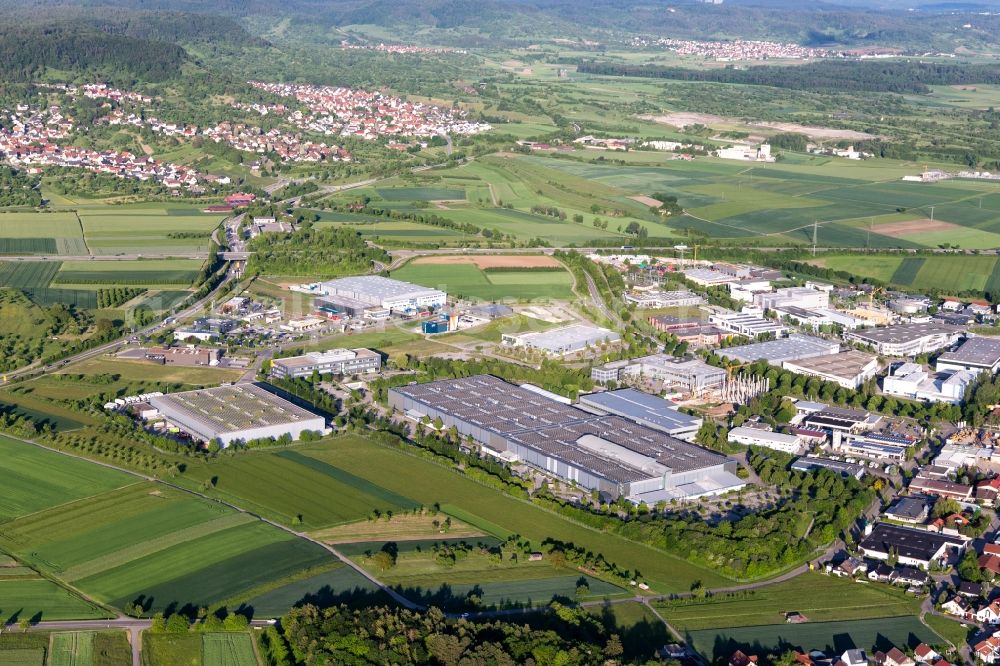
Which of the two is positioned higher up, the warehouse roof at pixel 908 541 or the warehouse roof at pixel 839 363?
the warehouse roof at pixel 839 363

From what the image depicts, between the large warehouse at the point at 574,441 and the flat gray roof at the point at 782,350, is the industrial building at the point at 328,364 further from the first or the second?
the flat gray roof at the point at 782,350

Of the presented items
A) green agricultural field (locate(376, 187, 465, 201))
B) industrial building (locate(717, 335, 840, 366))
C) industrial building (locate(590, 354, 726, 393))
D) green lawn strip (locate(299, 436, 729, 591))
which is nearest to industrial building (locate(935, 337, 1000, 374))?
industrial building (locate(717, 335, 840, 366))

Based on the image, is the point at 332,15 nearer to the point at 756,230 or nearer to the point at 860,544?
the point at 756,230

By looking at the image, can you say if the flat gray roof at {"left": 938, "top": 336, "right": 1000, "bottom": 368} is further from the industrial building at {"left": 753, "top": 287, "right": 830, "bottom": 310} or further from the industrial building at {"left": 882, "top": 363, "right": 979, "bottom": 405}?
the industrial building at {"left": 753, "top": 287, "right": 830, "bottom": 310}

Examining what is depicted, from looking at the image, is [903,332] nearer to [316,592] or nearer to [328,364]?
[328,364]

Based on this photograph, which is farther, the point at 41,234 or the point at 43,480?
the point at 41,234

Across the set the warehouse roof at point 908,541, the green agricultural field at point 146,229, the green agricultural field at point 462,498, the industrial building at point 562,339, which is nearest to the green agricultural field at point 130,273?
the green agricultural field at point 146,229

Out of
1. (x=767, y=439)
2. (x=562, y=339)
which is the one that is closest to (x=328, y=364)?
(x=562, y=339)
